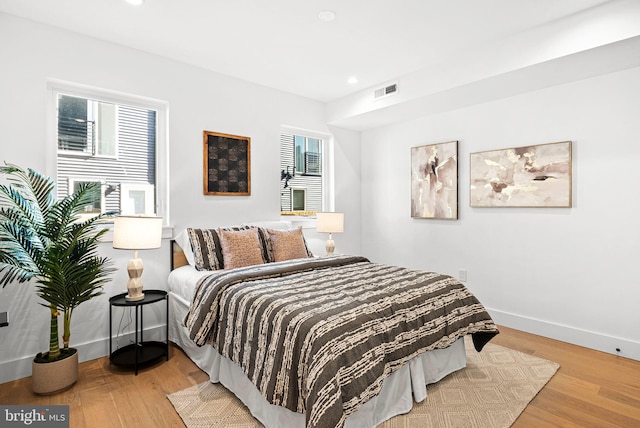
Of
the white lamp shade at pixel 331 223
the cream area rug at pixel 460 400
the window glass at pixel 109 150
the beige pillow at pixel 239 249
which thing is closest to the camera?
the cream area rug at pixel 460 400

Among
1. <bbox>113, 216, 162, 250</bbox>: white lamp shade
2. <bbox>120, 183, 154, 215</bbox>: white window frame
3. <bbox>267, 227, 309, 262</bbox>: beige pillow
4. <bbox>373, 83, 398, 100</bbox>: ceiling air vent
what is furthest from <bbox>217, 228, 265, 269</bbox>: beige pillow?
<bbox>373, 83, 398, 100</bbox>: ceiling air vent

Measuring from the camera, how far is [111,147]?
300cm

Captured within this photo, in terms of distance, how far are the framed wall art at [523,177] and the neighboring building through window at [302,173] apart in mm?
1912

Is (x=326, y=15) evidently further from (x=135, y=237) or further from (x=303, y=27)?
(x=135, y=237)

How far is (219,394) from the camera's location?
7.25 ft

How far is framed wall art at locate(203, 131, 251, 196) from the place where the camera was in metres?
3.45

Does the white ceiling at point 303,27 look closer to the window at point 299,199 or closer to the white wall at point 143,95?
the white wall at point 143,95

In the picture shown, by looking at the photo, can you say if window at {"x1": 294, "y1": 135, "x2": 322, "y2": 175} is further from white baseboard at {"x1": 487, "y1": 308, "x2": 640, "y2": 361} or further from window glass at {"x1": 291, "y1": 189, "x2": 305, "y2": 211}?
white baseboard at {"x1": 487, "y1": 308, "x2": 640, "y2": 361}

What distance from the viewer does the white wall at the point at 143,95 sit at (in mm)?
2441

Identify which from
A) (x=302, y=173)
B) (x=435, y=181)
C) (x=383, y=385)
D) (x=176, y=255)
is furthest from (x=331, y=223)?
(x=383, y=385)

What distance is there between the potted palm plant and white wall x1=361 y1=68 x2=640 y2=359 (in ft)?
11.4

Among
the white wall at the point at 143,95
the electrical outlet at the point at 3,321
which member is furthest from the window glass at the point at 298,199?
the electrical outlet at the point at 3,321

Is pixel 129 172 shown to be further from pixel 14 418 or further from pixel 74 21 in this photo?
pixel 14 418

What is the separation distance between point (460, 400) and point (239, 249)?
6.55 feet
